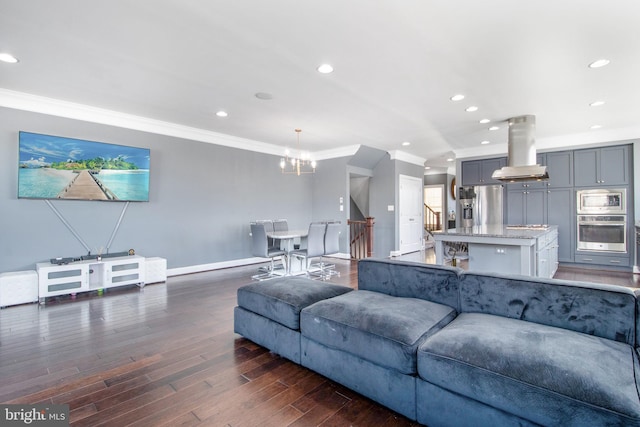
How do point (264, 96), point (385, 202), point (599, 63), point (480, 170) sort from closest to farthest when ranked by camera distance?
point (599, 63), point (264, 96), point (480, 170), point (385, 202)

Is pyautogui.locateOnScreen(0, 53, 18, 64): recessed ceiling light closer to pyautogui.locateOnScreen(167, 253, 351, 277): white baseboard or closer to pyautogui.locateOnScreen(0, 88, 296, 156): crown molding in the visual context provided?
pyautogui.locateOnScreen(0, 88, 296, 156): crown molding

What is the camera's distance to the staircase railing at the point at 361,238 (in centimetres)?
734

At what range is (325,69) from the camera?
3.16 m

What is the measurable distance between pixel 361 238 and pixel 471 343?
625 cm

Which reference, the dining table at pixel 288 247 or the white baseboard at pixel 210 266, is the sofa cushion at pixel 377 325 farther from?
the white baseboard at pixel 210 266

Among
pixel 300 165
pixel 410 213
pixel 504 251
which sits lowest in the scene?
pixel 504 251

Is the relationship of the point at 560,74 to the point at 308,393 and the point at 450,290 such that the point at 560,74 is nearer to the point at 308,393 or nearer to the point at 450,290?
the point at 450,290

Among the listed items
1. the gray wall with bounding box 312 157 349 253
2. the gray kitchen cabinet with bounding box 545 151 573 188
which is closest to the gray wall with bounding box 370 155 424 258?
the gray wall with bounding box 312 157 349 253

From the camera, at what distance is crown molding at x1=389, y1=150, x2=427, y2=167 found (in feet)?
24.6

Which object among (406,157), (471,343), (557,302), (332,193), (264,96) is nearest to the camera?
(471,343)

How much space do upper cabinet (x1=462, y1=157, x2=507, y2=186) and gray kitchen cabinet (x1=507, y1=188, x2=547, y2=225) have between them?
48 cm

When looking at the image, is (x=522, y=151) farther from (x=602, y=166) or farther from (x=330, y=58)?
(x=330, y=58)

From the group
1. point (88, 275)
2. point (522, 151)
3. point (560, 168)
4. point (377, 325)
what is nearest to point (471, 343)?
point (377, 325)

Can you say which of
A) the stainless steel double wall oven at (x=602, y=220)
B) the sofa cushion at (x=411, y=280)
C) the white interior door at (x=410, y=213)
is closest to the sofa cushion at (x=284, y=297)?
the sofa cushion at (x=411, y=280)
